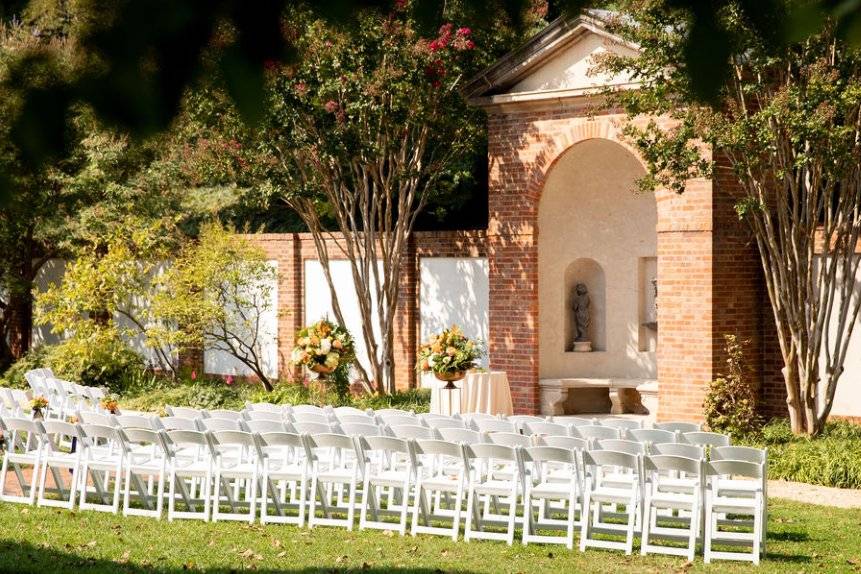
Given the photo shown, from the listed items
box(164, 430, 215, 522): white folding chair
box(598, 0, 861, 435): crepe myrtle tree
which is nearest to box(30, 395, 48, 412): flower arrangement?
box(164, 430, 215, 522): white folding chair

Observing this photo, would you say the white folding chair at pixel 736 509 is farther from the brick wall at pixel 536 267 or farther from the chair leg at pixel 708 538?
the brick wall at pixel 536 267

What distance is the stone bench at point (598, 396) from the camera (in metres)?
17.8

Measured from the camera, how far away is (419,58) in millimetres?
17531

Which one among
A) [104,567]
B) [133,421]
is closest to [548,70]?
[133,421]

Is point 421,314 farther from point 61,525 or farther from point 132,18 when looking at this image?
point 132,18

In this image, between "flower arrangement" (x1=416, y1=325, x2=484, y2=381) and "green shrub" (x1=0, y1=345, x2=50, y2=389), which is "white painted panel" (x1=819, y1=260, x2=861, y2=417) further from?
"green shrub" (x1=0, y1=345, x2=50, y2=389)

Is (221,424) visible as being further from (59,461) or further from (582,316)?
(582,316)

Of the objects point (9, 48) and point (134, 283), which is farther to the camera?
point (134, 283)

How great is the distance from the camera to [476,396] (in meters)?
17.0

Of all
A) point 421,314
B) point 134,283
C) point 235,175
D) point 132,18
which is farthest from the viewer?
point 134,283

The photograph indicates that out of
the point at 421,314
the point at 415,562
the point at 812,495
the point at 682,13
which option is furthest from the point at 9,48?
the point at 421,314

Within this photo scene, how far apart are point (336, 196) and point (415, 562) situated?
11.0 m

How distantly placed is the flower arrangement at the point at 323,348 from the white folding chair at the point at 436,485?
6.88 metres

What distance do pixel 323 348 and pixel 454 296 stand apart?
116 inches
